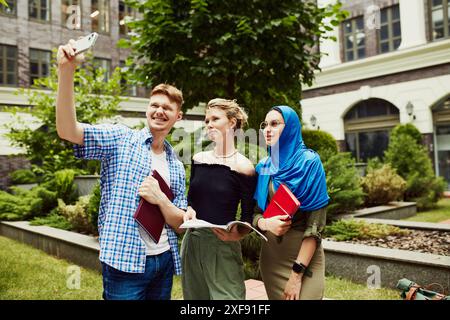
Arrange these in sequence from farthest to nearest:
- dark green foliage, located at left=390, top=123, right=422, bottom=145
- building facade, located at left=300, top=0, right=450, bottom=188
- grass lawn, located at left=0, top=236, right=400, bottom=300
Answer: building facade, located at left=300, top=0, right=450, bottom=188 → dark green foliage, located at left=390, top=123, right=422, bottom=145 → grass lawn, located at left=0, top=236, right=400, bottom=300

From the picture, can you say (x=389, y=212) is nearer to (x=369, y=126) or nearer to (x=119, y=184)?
(x=119, y=184)

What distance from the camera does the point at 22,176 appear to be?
17234 mm

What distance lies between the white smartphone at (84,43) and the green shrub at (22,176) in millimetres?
16651

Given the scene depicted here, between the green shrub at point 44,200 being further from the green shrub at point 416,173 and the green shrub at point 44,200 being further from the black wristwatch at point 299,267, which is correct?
the green shrub at point 416,173

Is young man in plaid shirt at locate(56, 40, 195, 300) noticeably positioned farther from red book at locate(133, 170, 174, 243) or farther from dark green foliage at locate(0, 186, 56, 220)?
dark green foliage at locate(0, 186, 56, 220)

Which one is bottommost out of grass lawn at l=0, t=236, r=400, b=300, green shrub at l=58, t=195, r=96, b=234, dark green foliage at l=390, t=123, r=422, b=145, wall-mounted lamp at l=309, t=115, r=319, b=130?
grass lawn at l=0, t=236, r=400, b=300

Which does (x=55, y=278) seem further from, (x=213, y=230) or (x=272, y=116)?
(x=272, y=116)

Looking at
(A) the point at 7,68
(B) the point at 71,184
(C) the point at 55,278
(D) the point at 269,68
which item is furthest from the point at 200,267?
(A) the point at 7,68

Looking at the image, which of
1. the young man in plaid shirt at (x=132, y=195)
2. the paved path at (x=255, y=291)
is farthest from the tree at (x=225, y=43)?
the young man in plaid shirt at (x=132, y=195)

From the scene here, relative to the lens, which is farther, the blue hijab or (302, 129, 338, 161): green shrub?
(302, 129, 338, 161): green shrub

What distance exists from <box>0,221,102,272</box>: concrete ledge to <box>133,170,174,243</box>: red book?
4119mm

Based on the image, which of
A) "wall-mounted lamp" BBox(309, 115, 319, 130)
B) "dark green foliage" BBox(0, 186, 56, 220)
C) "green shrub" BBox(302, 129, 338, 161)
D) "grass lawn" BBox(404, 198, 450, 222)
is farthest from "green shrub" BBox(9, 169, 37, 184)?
"grass lawn" BBox(404, 198, 450, 222)

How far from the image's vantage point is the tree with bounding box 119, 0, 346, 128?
248 inches

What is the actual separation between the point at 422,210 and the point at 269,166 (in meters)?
11.0
